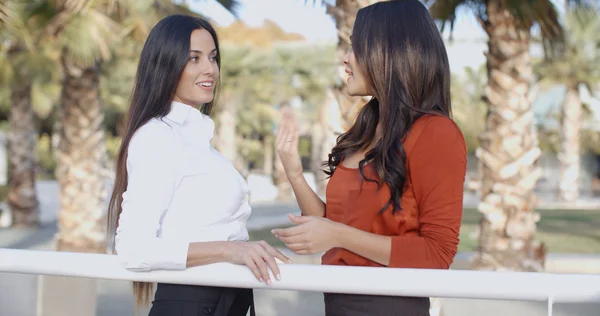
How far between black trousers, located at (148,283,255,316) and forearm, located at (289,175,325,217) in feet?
1.03

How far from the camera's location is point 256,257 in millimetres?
1579

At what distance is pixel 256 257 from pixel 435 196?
0.42 m

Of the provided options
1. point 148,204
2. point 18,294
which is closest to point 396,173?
point 148,204

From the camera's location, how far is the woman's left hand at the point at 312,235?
1.59m

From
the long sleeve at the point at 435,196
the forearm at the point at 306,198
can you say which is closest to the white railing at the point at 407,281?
the long sleeve at the point at 435,196

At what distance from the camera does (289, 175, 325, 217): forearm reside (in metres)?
1.96

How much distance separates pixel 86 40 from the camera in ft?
31.2

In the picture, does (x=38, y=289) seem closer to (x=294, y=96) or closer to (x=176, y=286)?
(x=176, y=286)

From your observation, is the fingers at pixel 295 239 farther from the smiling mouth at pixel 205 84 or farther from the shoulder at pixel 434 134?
the smiling mouth at pixel 205 84

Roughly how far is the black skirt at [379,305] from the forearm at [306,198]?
36 cm

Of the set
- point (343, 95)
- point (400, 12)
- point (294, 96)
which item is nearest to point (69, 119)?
point (343, 95)

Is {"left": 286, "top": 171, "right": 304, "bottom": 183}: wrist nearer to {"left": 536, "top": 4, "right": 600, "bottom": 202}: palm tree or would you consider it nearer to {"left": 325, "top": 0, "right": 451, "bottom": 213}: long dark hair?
{"left": 325, "top": 0, "right": 451, "bottom": 213}: long dark hair

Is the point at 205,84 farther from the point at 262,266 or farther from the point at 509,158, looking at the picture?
the point at 509,158

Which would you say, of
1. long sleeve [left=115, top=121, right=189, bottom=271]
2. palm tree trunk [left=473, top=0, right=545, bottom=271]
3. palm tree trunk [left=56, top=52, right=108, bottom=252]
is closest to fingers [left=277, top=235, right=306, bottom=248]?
long sleeve [left=115, top=121, right=189, bottom=271]
